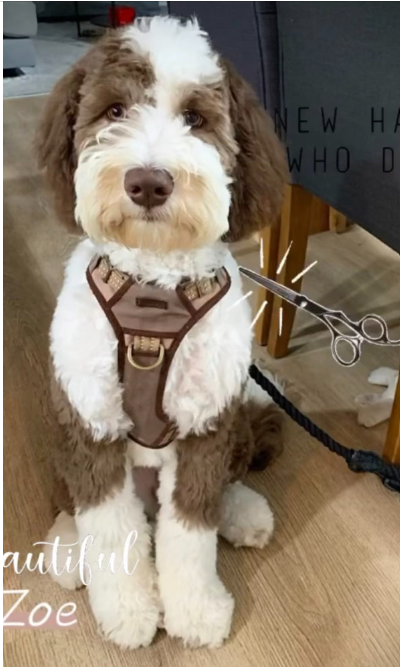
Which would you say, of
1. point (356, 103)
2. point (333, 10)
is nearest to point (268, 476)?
point (356, 103)

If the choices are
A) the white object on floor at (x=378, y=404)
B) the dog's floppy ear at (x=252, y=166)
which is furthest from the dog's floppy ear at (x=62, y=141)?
the white object on floor at (x=378, y=404)

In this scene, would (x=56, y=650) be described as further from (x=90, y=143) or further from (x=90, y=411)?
(x=90, y=143)

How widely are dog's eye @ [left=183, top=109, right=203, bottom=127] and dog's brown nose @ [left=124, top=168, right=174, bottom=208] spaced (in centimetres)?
12

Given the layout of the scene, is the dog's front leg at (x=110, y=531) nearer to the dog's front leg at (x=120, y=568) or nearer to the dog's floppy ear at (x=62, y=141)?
the dog's front leg at (x=120, y=568)

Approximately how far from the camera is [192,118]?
0.94 m

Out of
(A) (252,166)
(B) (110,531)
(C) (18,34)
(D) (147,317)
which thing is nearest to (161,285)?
(D) (147,317)

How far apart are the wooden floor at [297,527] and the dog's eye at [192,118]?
21.2 inches

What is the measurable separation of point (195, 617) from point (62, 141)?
29.7 inches

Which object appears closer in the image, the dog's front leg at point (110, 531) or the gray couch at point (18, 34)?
the dog's front leg at point (110, 531)

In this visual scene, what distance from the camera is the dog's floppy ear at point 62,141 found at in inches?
38.2

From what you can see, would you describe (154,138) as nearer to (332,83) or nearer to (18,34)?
(332,83)

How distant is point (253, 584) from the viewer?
1.27 m

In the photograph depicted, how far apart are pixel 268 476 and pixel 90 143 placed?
83cm

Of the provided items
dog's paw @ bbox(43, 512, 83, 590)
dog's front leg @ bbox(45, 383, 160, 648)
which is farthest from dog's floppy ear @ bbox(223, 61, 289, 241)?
dog's paw @ bbox(43, 512, 83, 590)
